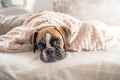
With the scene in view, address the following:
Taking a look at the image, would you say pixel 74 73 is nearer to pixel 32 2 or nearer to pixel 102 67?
pixel 102 67

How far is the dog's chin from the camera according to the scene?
3.68 feet

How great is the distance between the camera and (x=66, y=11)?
5.92 feet

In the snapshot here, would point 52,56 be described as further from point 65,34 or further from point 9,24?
point 9,24

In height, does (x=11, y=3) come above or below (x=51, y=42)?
above

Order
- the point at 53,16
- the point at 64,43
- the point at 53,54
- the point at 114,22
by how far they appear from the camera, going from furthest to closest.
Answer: the point at 114,22
the point at 53,16
the point at 64,43
the point at 53,54

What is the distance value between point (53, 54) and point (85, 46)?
20cm

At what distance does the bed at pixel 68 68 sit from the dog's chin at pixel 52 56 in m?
0.02

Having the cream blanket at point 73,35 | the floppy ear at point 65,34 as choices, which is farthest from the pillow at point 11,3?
the floppy ear at point 65,34

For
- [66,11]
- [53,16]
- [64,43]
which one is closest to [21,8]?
[66,11]

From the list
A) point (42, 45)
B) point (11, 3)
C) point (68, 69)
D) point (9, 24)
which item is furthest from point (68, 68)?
point (11, 3)

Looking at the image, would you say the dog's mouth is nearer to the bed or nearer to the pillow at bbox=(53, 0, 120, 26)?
the bed

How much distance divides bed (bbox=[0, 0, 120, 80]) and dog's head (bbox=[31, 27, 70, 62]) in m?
0.04

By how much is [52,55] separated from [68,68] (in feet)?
0.44

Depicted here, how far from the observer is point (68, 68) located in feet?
3.44
